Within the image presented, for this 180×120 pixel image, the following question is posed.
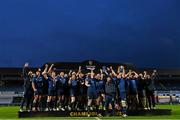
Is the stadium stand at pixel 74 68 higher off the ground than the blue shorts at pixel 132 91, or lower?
higher

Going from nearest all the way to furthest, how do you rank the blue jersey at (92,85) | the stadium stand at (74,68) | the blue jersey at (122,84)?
1. the blue jersey at (122,84)
2. the blue jersey at (92,85)
3. the stadium stand at (74,68)

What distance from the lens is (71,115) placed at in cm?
2195

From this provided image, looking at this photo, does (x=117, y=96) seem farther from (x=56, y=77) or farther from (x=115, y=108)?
(x=56, y=77)

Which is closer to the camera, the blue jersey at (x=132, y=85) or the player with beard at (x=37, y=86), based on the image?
the player with beard at (x=37, y=86)

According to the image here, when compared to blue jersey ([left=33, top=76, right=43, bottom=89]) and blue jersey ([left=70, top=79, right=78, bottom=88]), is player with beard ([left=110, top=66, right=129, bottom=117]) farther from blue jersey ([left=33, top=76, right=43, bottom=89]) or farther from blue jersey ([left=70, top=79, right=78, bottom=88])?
blue jersey ([left=33, top=76, right=43, bottom=89])

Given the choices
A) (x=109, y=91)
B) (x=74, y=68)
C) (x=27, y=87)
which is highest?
(x=74, y=68)

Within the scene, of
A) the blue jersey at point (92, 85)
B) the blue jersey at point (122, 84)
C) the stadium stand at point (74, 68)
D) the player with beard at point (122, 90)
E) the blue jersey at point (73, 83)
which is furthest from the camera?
the stadium stand at point (74, 68)

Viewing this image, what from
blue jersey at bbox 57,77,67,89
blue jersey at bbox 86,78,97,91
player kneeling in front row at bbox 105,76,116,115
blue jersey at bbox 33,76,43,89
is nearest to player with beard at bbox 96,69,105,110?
blue jersey at bbox 86,78,97,91

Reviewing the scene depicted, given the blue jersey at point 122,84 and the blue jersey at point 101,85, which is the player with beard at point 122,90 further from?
the blue jersey at point 101,85

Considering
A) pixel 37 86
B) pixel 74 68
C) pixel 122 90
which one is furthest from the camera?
pixel 74 68

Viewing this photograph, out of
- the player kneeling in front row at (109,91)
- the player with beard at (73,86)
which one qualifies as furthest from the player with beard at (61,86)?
the player kneeling in front row at (109,91)

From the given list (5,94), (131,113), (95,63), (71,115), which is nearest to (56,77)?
(71,115)

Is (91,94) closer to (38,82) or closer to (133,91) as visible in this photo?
(133,91)

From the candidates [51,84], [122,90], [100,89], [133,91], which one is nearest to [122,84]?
[122,90]
